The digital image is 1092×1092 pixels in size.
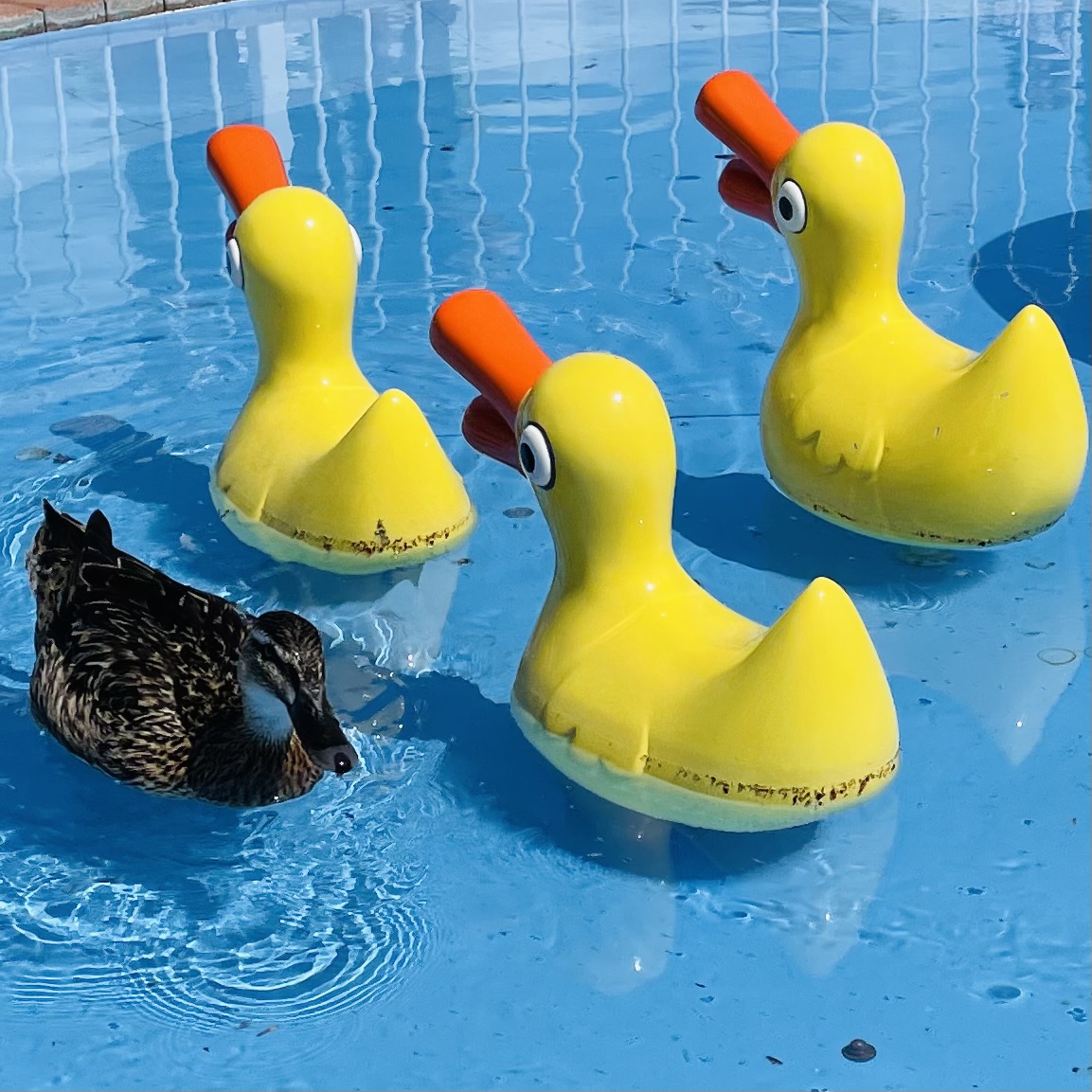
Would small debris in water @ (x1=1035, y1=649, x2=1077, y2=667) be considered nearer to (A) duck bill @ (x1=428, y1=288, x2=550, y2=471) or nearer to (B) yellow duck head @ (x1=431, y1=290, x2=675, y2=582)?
(B) yellow duck head @ (x1=431, y1=290, x2=675, y2=582)

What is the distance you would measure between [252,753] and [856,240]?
164 cm

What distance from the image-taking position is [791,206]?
12.2 feet

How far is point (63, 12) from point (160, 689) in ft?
16.2

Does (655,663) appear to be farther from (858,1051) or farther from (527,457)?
(858,1051)

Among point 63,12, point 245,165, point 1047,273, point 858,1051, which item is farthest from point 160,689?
point 63,12

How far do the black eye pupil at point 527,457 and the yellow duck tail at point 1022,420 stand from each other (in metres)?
0.96

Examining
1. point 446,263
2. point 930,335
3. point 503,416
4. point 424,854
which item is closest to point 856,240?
point 930,335

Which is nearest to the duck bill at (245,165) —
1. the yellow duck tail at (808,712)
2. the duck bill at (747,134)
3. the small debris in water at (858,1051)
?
the duck bill at (747,134)

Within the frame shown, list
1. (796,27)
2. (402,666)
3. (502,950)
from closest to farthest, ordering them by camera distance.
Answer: (502,950) < (402,666) < (796,27)

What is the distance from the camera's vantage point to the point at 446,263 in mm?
5340

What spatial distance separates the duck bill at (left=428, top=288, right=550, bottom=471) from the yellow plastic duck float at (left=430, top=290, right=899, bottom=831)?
3cm

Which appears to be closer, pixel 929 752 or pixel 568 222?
pixel 929 752

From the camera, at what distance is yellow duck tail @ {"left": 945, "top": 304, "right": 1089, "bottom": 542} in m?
3.46

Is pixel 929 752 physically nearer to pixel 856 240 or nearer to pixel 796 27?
pixel 856 240
